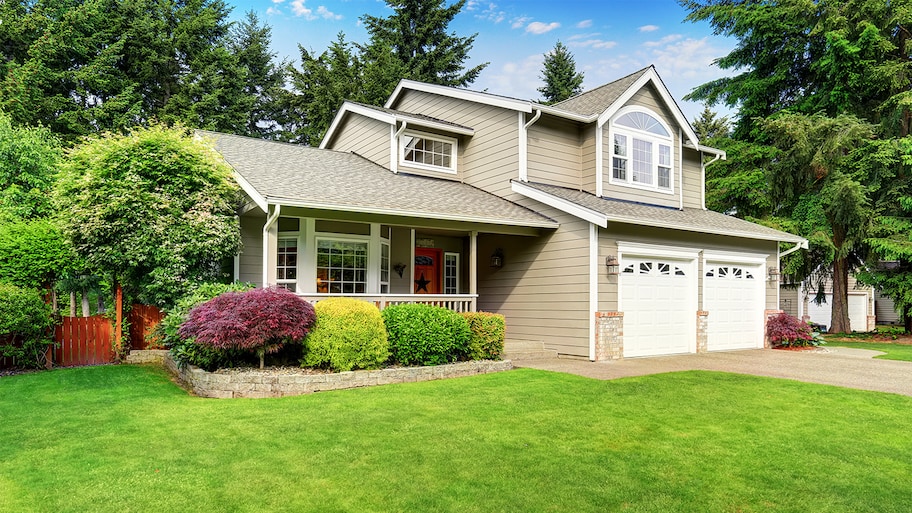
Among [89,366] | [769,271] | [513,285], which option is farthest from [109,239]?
[769,271]

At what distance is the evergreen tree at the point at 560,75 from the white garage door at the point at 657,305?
24.2 metres

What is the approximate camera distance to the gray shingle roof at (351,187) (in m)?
9.84

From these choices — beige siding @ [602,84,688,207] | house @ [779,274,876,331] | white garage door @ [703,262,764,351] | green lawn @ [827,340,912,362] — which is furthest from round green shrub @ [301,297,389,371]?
house @ [779,274,876,331]

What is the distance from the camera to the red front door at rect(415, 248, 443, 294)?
1410 centimetres

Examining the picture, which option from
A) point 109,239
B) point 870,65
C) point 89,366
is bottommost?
point 89,366

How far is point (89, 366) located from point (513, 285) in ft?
29.5

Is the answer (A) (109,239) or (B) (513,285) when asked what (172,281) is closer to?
(A) (109,239)

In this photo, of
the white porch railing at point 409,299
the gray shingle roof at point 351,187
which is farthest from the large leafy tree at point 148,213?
the white porch railing at point 409,299

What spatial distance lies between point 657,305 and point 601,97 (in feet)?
19.0

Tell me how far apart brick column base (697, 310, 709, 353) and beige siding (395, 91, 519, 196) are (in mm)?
5520

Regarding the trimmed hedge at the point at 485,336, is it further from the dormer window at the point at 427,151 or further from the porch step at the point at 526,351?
the dormer window at the point at 427,151

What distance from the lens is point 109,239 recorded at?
10.2m

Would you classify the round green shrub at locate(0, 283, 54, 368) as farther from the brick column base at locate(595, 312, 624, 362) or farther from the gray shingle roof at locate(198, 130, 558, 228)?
the brick column base at locate(595, 312, 624, 362)

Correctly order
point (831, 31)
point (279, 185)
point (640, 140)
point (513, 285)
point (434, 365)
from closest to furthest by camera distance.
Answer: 1. point (434, 365)
2. point (279, 185)
3. point (513, 285)
4. point (640, 140)
5. point (831, 31)
